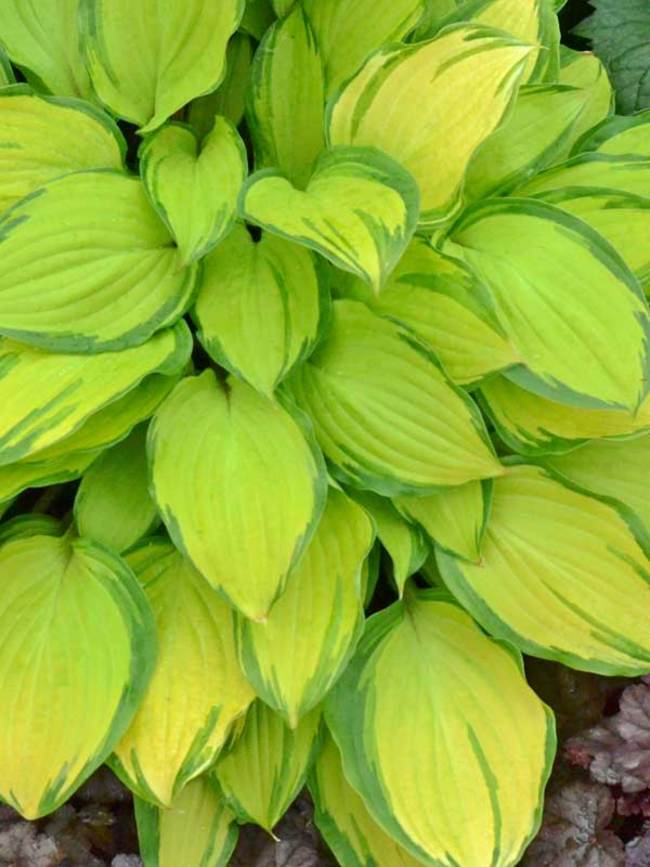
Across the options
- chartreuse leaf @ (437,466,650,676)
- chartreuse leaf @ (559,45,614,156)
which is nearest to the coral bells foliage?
chartreuse leaf @ (437,466,650,676)

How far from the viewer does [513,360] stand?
917mm

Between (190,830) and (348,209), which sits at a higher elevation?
(348,209)

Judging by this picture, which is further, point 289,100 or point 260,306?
point 289,100

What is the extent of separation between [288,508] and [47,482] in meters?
0.24

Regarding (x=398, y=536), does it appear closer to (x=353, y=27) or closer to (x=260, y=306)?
(x=260, y=306)

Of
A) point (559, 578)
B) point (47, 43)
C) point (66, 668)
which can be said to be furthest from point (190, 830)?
point (47, 43)

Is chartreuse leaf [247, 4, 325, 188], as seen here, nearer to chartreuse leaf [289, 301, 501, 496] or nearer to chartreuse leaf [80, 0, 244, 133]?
chartreuse leaf [80, 0, 244, 133]

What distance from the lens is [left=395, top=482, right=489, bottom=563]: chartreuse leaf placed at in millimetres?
Result: 983

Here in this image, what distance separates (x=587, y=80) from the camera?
120 cm

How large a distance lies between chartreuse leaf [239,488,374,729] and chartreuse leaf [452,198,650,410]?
0.22m

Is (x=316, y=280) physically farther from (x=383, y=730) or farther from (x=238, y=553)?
(x=383, y=730)

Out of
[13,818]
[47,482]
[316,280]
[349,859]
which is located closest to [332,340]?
[316,280]

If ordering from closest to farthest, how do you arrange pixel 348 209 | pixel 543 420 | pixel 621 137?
pixel 348 209 < pixel 543 420 < pixel 621 137

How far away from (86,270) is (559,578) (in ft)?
1.77
